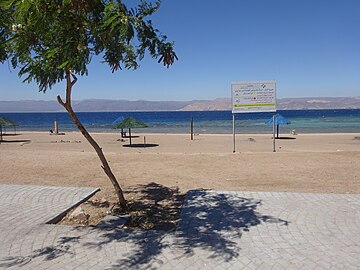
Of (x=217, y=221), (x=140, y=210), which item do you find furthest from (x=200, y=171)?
(x=217, y=221)

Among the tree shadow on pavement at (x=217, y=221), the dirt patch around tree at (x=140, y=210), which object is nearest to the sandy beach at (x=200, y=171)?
the dirt patch around tree at (x=140, y=210)

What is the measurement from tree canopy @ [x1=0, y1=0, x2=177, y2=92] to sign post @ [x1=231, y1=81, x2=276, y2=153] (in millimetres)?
9223

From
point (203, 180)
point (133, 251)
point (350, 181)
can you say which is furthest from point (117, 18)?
point (350, 181)

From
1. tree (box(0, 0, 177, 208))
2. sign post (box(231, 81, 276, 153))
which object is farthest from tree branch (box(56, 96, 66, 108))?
sign post (box(231, 81, 276, 153))

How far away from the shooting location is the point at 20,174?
29.0 feet

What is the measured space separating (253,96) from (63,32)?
33.8 feet

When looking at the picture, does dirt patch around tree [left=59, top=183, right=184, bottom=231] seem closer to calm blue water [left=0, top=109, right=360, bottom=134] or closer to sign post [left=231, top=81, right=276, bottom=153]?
sign post [left=231, top=81, right=276, bottom=153]

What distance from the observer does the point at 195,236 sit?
4547mm

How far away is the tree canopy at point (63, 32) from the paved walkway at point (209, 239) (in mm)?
2000

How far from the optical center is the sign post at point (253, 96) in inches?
515

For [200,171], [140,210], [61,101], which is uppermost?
[61,101]

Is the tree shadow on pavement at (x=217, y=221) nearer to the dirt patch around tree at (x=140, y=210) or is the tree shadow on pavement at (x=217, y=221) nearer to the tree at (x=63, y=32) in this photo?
the dirt patch around tree at (x=140, y=210)

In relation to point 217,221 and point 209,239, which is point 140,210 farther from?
point 209,239

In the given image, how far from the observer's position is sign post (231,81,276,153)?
13070 mm
